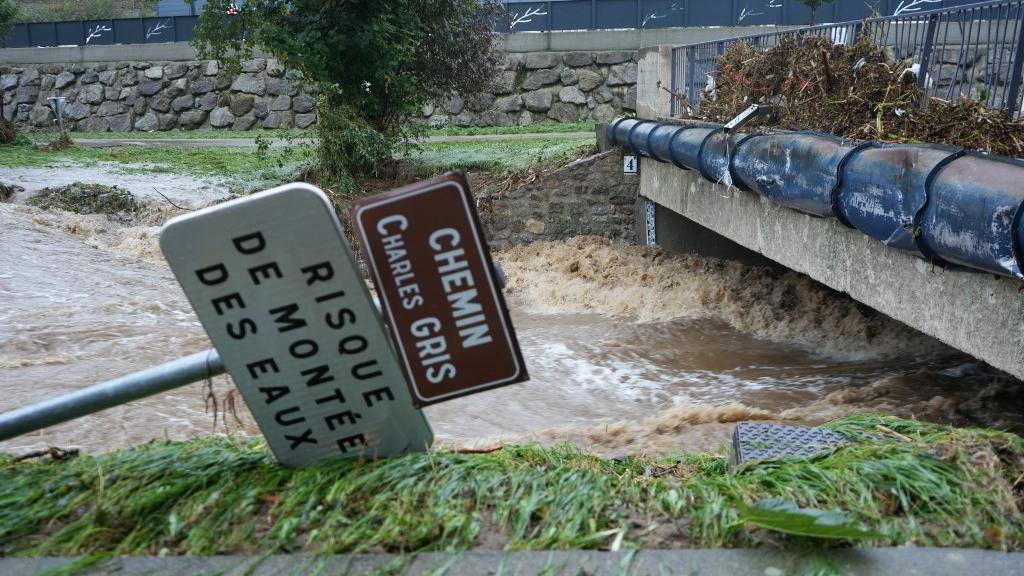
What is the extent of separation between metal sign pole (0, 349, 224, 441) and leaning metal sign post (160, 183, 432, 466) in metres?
0.07

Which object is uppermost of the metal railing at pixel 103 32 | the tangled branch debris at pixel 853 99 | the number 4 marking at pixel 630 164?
the metal railing at pixel 103 32

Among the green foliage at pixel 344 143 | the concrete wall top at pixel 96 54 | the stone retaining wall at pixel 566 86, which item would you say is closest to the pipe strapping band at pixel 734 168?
the green foliage at pixel 344 143

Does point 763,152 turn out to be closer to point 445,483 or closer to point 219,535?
point 445,483

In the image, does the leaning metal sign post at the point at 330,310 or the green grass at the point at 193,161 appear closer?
the leaning metal sign post at the point at 330,310

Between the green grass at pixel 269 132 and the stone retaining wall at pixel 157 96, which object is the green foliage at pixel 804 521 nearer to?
the green grass at pixel 269 132

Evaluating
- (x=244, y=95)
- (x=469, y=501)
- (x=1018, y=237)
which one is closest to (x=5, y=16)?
(x=244, y=95)

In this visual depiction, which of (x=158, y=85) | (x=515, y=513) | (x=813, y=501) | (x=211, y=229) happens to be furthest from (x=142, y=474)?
(x=158, y=85)

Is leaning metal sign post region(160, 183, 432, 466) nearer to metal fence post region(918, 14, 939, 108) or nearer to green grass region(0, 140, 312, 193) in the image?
metal fence post region(918, 14, 939, 108)

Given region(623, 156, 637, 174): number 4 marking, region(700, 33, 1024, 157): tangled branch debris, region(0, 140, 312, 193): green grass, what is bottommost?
region(0, 140, 312, 193): green grass

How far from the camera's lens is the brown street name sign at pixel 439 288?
2416 mm

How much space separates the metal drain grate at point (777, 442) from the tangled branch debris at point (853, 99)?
2.19 meters

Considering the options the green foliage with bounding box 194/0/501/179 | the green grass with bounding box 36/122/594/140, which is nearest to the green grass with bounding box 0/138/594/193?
the green foliage with bounding box 194/0/501/179

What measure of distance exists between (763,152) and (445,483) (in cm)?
444

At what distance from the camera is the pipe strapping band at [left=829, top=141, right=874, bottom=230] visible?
498 cm
